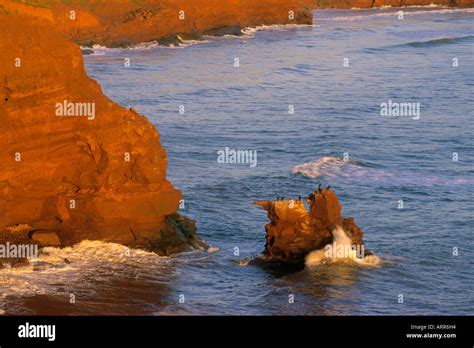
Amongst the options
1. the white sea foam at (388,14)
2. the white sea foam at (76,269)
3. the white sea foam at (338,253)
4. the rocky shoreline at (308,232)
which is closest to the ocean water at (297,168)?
the white sea foam at (76,269)

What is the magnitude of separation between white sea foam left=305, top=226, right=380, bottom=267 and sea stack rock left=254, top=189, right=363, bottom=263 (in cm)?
11

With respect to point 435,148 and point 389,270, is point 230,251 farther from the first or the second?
point 435,148

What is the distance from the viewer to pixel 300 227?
Result: 35.1m

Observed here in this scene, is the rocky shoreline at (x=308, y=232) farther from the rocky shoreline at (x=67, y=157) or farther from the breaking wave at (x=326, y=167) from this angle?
the breaking wave at (x=326, y=167)

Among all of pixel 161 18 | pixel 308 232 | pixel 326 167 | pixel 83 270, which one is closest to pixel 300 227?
pixel 308 232

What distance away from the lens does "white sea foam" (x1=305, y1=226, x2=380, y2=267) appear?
1371 inches

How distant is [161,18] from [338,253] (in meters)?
68.3

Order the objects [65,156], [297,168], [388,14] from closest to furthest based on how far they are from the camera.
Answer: [65,156] → [297,168] → [388,14]

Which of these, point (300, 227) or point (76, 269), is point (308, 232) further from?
point (76, 269)

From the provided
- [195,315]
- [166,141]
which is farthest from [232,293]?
[166,141]

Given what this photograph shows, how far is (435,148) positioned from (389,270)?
77.1 ft

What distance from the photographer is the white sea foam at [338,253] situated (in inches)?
1371

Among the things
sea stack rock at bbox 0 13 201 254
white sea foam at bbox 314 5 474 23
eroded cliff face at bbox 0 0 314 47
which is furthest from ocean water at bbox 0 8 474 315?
white sea foam at bbox 314 5 474 23

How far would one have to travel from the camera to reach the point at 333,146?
57938 mm
